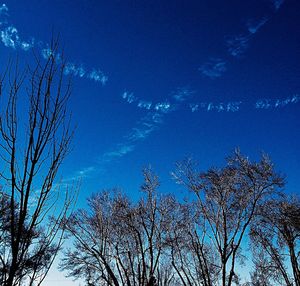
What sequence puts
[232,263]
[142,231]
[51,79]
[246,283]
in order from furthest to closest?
[246,283] < [142,231] < [232,263] < [51,79]

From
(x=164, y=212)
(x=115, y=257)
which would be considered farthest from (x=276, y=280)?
(x=115, y=257)

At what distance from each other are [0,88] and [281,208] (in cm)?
1908

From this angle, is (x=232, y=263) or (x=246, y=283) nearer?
(x=232, y=263)

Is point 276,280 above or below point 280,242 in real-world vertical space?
below

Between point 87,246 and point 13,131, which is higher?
point 87,246

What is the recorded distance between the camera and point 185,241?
18.3 metres

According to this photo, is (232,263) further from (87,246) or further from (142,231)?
(87,246)

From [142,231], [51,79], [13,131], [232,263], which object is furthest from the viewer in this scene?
[142,231]

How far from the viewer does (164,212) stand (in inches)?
738

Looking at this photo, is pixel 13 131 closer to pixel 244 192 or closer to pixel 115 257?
pixel 244 192

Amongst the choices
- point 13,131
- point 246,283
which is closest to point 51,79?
point 13,131

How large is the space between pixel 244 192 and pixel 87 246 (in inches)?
464

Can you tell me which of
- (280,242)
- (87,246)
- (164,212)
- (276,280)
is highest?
(164,212)

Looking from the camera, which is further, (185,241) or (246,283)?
(246,283)
